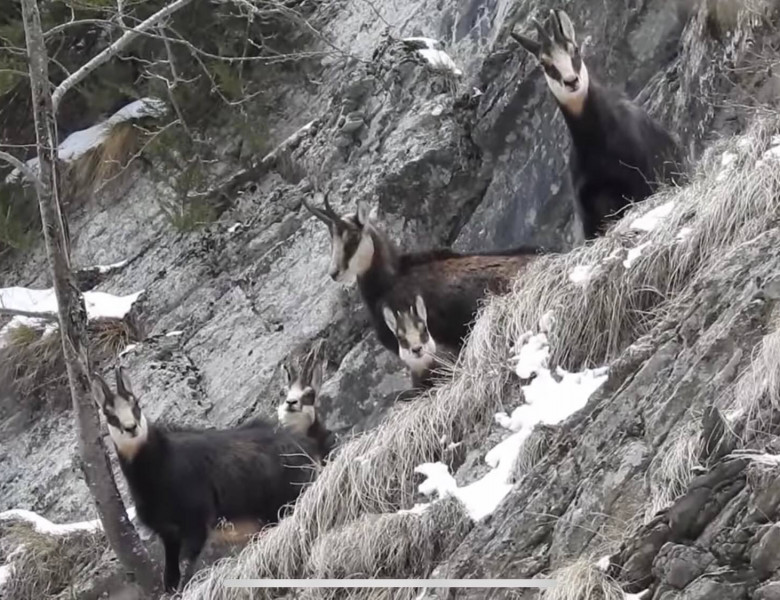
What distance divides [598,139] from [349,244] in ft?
5.05

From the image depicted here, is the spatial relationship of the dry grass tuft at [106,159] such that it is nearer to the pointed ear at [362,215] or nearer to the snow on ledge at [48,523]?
the snow on ledge at [48,523]

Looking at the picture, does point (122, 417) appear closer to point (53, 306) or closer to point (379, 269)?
point (379, 269)

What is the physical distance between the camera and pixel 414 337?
7.12 metres

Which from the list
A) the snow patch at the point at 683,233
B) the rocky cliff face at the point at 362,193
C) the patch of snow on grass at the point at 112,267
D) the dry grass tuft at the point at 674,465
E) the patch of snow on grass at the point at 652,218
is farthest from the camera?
the patch of snow on grass at the point at 112,267

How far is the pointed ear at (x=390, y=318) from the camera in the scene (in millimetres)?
7207

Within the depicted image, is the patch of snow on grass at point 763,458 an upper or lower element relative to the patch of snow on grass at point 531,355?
upper

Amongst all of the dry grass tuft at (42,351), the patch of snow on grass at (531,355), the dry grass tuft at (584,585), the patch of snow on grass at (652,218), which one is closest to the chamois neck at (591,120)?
the patch of snow on grass at (652,218)

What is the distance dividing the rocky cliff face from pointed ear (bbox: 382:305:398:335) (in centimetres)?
82

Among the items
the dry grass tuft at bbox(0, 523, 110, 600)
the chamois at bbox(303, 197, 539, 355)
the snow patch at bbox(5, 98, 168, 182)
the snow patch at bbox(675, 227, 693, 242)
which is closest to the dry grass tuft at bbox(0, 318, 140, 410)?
the snow patch at bbox(5, 98, 168, 182)

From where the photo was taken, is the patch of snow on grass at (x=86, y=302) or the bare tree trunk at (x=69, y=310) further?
the patch of snow on grass at (x=86, y=302)

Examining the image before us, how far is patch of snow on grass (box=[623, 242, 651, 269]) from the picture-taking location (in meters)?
6.18

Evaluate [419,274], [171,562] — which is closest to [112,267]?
[419,274]

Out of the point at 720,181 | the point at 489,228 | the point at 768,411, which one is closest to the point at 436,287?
the point at 489,228

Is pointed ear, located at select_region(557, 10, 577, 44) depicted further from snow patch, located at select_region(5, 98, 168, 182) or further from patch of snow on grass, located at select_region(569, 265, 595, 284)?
snow patch, located at select_region(5, 98, 168, 182)
